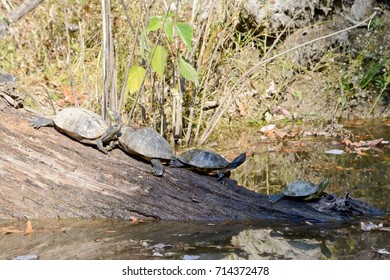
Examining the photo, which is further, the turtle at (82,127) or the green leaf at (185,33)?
the green leaf at (185,33)

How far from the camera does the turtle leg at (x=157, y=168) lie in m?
4.03

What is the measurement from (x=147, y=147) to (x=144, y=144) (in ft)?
0.10

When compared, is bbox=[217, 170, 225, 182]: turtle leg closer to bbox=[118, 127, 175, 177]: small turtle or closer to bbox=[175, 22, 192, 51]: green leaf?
bbox=[118, 127, 175, 177]: small turtle

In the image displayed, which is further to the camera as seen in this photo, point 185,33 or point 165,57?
point 165,57

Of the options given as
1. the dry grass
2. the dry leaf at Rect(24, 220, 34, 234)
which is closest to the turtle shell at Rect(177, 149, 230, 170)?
the dry leaf at Rect(24, 220, 34, 234)

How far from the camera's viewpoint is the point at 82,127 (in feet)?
13.2

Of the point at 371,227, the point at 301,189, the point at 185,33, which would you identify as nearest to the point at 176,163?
the point at 301,189

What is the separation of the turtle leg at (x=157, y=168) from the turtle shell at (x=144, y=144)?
32mm

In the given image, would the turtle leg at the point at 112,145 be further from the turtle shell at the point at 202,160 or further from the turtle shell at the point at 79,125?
the turtle shell at the point at 202,160

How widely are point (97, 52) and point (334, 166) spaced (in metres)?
3.11

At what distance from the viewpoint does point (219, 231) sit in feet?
12.5

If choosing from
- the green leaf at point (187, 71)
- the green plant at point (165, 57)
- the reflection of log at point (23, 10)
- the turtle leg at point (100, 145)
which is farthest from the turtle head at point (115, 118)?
the reflection of log at point (23, 10)

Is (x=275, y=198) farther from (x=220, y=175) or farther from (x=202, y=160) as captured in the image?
(x=202, y=160)

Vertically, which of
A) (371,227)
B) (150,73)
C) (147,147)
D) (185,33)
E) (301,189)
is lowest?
(371,227)
